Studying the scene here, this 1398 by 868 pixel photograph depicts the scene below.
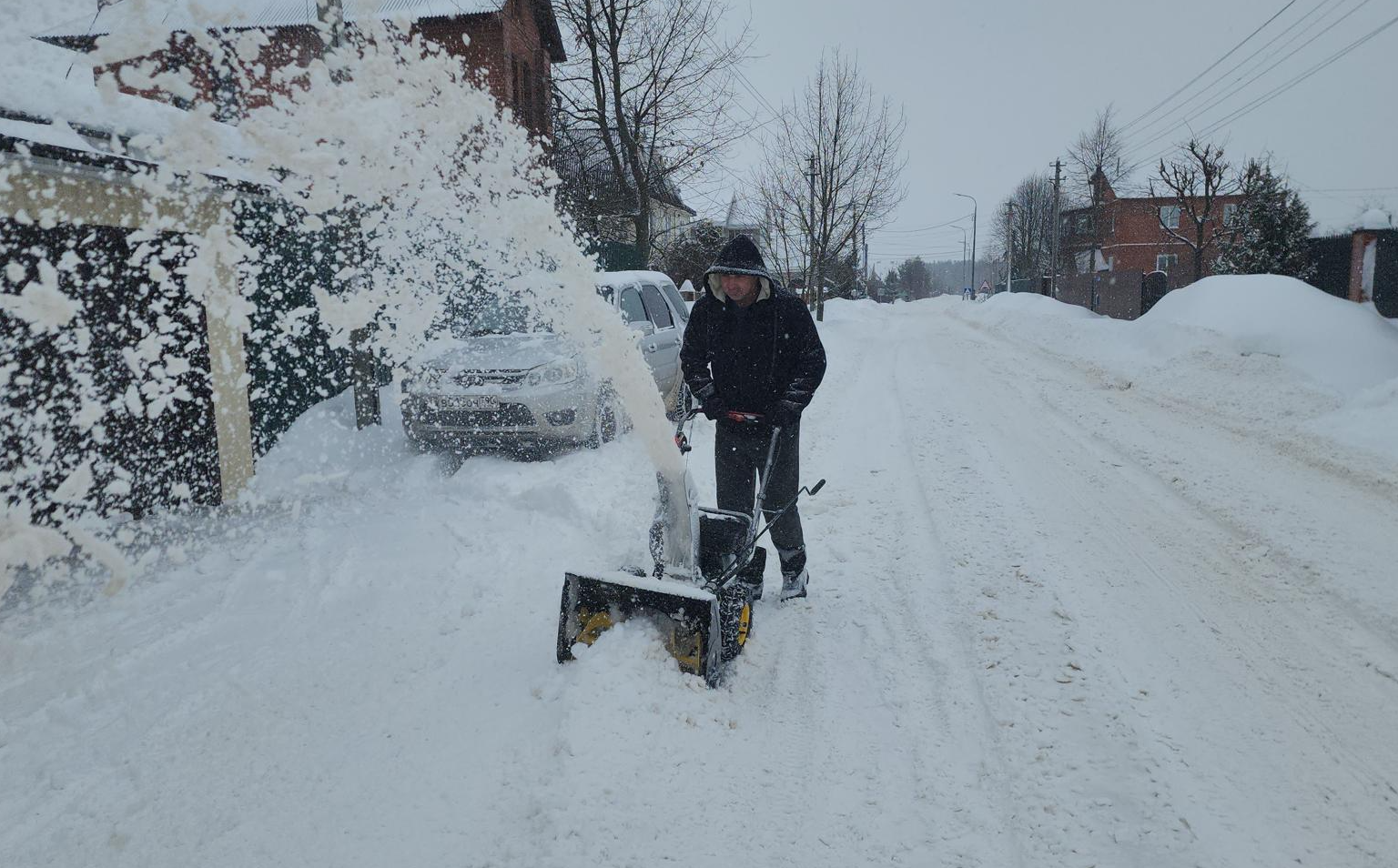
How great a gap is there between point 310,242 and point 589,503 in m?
4.88

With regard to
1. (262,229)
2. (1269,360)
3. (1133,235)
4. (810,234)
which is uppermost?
(1133,235)

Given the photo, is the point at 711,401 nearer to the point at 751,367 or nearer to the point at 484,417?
the point at 751,367

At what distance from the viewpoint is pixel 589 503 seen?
607 centimetres

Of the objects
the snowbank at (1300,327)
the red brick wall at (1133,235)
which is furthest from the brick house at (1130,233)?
the snowbank at (1300,327)

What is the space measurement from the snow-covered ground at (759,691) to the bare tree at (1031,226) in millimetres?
61904

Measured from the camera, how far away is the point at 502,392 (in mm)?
7305

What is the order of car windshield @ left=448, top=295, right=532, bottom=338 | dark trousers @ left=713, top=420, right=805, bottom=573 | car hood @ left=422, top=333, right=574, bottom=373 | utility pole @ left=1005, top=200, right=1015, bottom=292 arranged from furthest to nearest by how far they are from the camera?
utility pole @ left=1005, top=200, right=1015, bottom=292
car windshield @ left=448, top=295, right=532, bottom=338
car hood @ left=422, top=333, right=574, bottom=373
dark trousers @ left=713, top=420, right=805, bottom=573

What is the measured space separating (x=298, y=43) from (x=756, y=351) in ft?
19.1

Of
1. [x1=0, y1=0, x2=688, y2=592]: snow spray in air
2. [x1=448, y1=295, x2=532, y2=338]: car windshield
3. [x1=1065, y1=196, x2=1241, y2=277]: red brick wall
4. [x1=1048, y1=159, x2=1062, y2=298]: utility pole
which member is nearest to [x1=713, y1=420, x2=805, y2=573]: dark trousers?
[x1=0, y1=0, x2=688, y2=592]: snow spray in air

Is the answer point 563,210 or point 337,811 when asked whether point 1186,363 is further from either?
point 337,811

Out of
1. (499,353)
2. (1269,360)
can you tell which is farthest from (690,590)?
(1269,360)

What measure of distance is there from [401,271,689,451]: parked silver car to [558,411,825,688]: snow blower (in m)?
3.66

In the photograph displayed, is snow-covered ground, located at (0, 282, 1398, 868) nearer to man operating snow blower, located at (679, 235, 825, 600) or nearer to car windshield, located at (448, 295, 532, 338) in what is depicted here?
man operating snow blower, located at (679, 235, 825, 600)

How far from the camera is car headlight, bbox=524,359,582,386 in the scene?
7.39m
